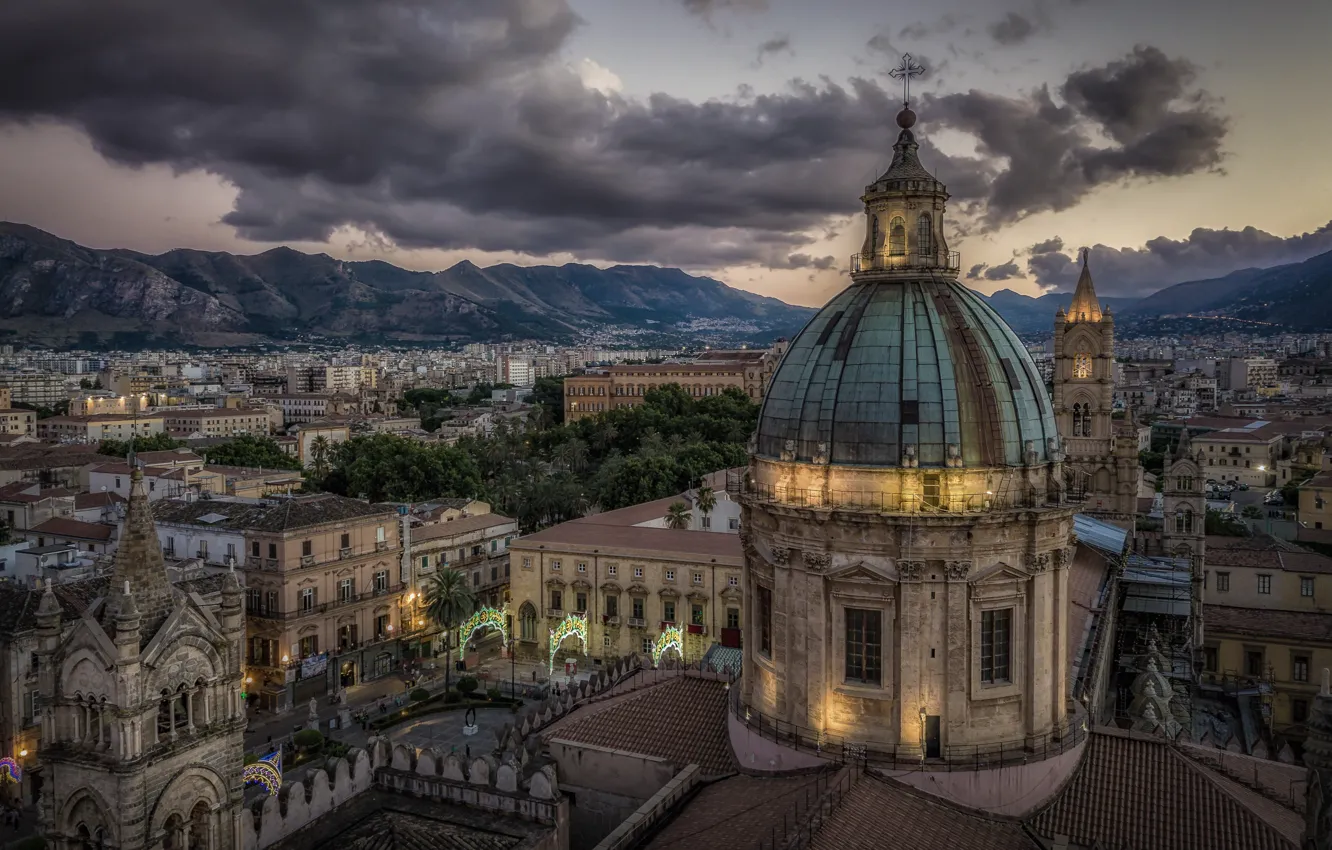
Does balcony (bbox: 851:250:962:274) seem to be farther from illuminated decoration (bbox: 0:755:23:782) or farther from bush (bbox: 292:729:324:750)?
illuminated decoration (bbox: 0:755:23:782)

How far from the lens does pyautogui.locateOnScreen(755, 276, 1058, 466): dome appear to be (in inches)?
841

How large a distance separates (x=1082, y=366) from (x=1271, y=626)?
71.6ft

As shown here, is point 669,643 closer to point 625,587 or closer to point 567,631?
point 625,587

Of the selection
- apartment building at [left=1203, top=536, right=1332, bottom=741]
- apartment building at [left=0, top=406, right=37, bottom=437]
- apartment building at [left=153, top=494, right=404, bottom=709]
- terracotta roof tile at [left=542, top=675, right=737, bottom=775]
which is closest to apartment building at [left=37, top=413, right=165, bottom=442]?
apartment building at [left=0, top=406, right=37, bottom=437]

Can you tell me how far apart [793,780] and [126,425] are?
14017cm

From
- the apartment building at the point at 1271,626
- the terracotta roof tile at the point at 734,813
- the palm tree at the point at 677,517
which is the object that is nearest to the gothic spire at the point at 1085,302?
the apartment building at the point at 1271,626

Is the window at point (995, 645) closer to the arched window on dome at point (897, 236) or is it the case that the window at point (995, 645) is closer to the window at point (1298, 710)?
the arched window on dome at point (897, 236)

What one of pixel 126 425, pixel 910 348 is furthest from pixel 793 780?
pixel 126 425

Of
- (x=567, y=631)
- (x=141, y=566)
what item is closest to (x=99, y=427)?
(x=567, y=631)

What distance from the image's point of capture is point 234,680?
20531 millimetres

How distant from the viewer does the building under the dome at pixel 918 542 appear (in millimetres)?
20938

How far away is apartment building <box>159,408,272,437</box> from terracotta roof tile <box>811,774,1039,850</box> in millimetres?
139842

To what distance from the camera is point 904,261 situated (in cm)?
2412

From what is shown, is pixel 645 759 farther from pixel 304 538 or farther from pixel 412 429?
pixel 412 429
